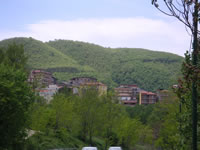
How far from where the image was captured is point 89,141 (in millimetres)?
52312

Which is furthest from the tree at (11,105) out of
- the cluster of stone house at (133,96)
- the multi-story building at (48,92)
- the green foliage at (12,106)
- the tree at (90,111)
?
the cluster of stone house at (133,96)

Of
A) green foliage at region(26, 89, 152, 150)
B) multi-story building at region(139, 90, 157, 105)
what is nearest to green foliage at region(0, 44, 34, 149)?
green foliage at region(26, 89, 152, 150)

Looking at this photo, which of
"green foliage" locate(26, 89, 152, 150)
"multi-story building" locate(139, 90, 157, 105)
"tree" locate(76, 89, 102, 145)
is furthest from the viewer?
"multi-story building" locate(139, 90, 157, 105)

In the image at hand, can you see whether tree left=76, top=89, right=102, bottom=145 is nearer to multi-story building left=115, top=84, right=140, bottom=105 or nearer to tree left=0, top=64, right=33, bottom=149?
tree left=0, top=64, right=33, bottom=149

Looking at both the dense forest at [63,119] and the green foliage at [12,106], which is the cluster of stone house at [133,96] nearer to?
the dense forest at [63,119]

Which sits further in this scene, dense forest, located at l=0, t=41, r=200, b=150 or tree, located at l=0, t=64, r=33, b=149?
dense forest, located at l=0, t=41, r=200, b=150

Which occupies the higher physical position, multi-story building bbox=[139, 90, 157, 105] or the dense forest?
the dense forest

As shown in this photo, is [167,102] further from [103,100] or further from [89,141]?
[89,141]

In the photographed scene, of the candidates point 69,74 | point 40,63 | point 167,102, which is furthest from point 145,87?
point 167,102

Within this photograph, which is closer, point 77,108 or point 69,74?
point 77,108

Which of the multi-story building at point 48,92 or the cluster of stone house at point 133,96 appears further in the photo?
the cluster of stone house at point 133,96

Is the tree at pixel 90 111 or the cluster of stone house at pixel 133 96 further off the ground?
the tree at pixel 90 111

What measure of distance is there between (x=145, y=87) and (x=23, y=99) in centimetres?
15214

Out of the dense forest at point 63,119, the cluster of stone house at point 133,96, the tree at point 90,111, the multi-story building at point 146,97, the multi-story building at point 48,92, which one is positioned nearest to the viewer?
the dense forest at point 63,119
